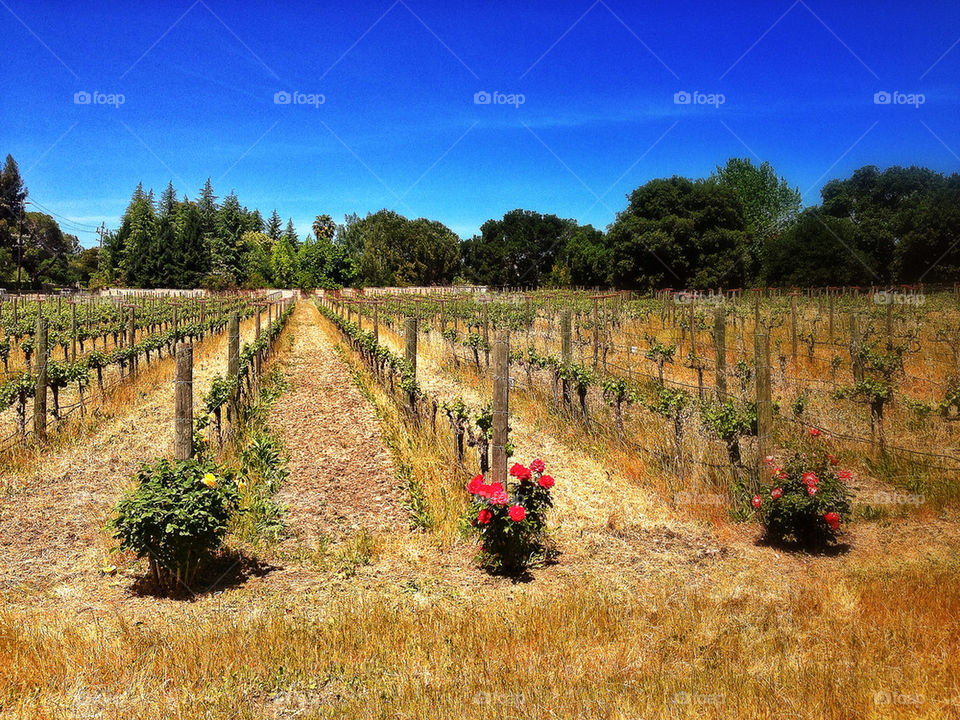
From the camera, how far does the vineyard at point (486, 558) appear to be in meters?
3.21

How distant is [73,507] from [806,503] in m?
6.78

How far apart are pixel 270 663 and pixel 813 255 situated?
47.7 m

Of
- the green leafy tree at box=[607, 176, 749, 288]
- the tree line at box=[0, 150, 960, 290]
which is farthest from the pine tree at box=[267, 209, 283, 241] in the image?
the green leafy tree at box=[607, 176, 749, 288]

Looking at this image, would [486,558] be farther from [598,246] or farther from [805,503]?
[598,246]

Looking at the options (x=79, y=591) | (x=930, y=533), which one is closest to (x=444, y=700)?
(x=79, y=591)

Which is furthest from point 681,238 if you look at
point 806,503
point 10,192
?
point 10,192

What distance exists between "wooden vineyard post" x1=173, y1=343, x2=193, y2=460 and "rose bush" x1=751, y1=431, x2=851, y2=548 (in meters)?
5.04

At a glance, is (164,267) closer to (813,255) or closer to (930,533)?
(813,255)

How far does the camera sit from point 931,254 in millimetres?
37438

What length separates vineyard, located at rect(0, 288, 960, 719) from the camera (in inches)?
126

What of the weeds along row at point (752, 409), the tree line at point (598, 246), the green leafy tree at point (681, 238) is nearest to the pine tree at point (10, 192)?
the tree line at point (598, 246)

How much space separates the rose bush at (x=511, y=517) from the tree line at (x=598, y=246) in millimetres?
40344

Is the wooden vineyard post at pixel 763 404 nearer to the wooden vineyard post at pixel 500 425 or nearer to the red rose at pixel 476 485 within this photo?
the wooden vineyard post at pixel 500 425

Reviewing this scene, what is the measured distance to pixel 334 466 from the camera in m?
7.55
